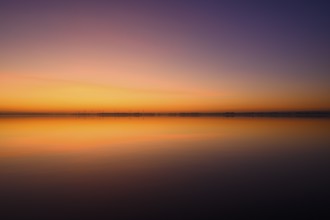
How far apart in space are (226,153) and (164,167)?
7.44 meters

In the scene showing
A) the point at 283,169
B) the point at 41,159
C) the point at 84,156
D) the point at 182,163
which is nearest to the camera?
the point at 283,169

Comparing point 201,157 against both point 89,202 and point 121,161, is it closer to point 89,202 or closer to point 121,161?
point 121,161

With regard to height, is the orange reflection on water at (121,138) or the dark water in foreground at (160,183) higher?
the orange reflection on water at (121,138)

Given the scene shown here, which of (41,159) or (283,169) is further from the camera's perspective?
(41,159)

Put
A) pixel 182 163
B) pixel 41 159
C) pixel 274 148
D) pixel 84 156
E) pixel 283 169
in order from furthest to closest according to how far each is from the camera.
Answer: pixel 274 148, pixel 84 156, pixel 41 159, pixel 182 163, pixel 283 169

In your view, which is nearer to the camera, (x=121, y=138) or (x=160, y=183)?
(x=160, y=183)

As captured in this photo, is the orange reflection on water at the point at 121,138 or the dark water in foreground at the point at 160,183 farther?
the orange reflection on water at the point at 121,138

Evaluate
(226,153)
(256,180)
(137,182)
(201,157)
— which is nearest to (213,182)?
(256,180)

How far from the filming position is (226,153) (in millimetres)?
23125

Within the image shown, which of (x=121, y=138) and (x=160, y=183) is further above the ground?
(x=121, y=138)

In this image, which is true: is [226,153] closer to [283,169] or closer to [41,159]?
[283,169]

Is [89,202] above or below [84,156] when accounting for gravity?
below

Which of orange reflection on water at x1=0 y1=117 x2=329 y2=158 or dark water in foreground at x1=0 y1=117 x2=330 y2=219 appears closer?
dark water in foreground at x1=0 y1=117 x2=330 y2=219

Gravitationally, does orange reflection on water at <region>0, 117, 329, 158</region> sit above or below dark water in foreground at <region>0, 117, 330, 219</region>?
above
